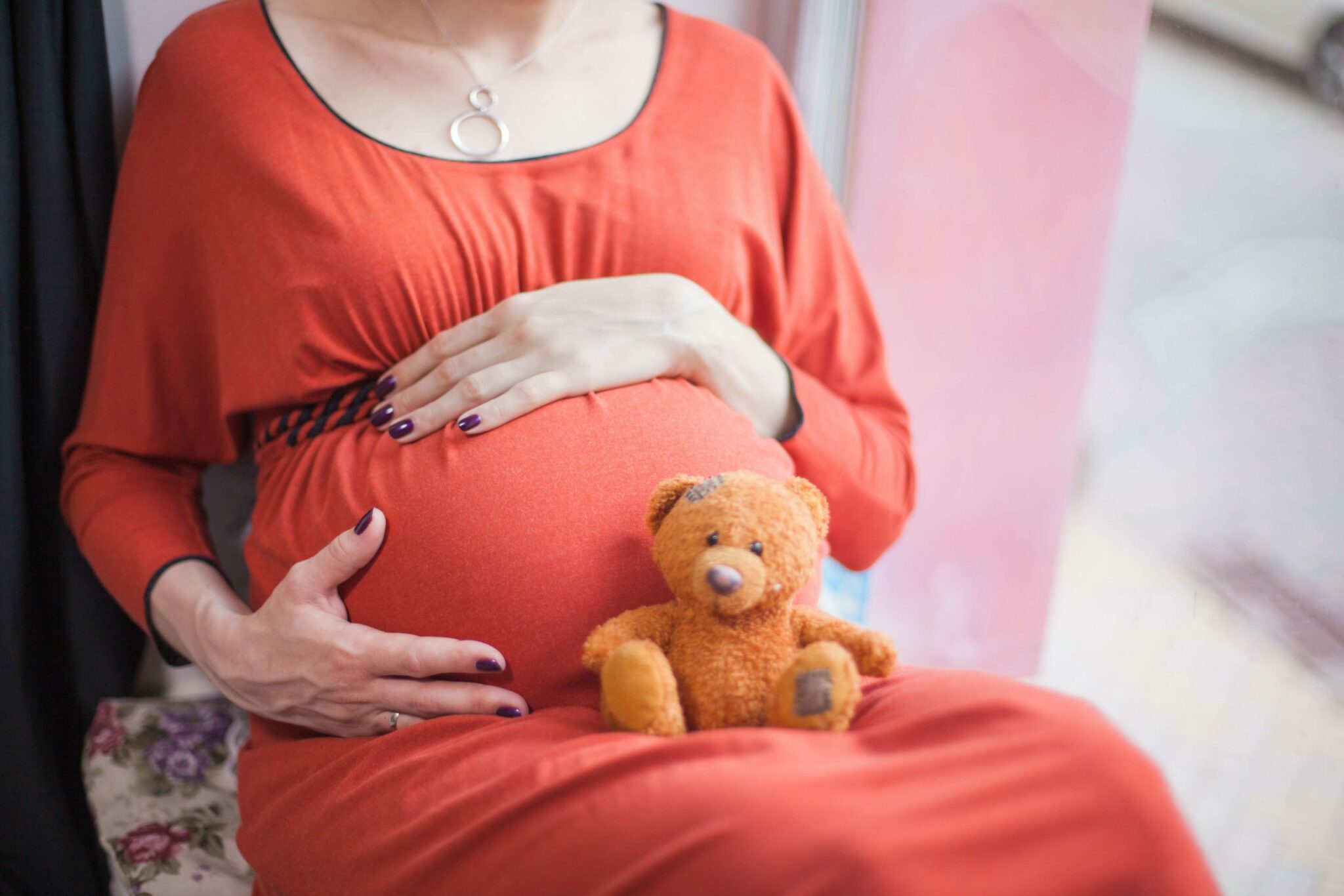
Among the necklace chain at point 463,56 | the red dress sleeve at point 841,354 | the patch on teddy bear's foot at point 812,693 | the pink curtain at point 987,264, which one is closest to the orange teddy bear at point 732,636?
the patch on teddy bear's foot at point 812,693

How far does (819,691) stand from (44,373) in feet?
3.43

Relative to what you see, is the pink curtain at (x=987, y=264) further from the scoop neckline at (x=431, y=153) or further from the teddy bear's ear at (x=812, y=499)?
the teddy bear's ear at (x=812, y=499)

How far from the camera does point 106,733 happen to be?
1.11 metres

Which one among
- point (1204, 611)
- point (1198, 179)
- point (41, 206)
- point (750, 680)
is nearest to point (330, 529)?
point (750, 680)

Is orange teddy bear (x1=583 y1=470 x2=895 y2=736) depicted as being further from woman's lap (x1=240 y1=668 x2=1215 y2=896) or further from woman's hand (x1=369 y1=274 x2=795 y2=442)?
woman's hand (x1=369 y1=274 x2=795 y2=442)

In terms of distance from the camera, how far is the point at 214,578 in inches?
39.0

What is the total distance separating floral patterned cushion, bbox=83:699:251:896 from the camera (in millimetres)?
973

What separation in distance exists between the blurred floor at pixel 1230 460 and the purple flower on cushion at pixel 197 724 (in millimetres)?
1101

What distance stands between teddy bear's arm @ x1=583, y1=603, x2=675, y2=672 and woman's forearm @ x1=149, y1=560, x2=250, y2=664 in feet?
1.50

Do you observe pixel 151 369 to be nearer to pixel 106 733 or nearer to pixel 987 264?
pixel 106 733

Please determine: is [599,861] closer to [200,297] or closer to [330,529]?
[330,529]

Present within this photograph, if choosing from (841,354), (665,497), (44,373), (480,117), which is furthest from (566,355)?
(44,373)

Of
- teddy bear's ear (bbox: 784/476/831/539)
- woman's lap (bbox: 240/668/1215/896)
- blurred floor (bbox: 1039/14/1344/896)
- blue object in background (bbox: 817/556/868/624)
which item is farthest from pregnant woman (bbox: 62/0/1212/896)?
blue object in background (bbox: 817/556/868/624)

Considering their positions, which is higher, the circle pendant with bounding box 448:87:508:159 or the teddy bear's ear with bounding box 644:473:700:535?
the circle pendant with bounding box 448:87:508:159
